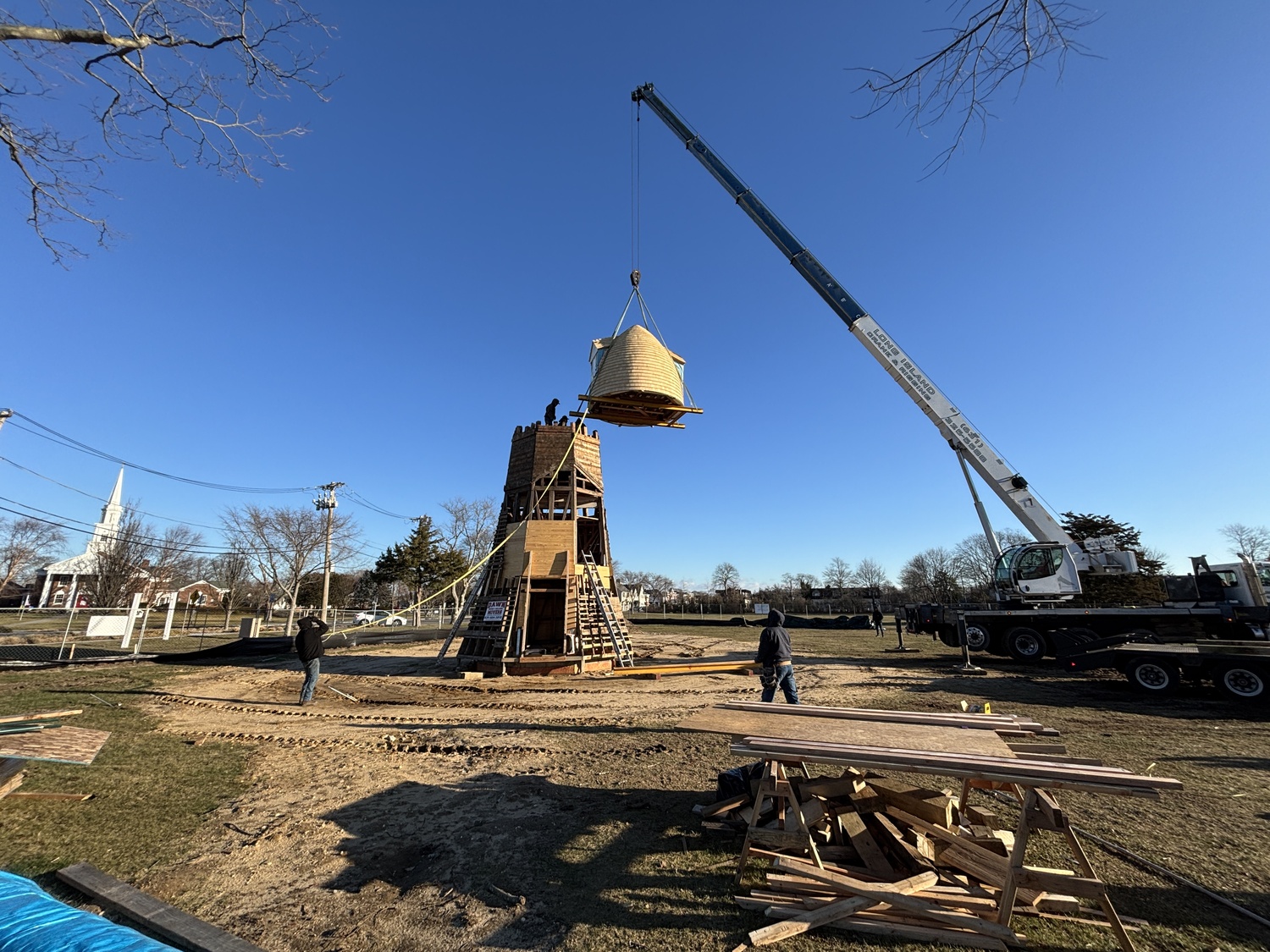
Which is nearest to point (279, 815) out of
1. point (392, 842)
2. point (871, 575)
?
point (392, 842)

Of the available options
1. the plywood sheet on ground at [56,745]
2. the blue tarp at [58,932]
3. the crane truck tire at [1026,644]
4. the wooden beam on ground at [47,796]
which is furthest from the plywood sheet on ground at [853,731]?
the crane truck tire at [1026,644]

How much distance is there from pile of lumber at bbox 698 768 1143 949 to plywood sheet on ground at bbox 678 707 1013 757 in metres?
0.53

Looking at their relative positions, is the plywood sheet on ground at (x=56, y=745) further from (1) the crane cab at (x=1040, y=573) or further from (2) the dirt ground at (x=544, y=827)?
(1) the crane cab at (x=1040, y=573)

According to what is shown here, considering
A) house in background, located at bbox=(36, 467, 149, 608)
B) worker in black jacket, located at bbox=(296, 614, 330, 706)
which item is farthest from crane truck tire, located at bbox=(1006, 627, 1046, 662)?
house in background, located at bbox=(36, 467, 149, 608)

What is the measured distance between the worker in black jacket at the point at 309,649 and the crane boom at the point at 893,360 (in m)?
18.9

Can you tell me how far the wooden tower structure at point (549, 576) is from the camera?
15.7 meters

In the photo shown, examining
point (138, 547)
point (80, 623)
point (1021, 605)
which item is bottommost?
point (80, 623)

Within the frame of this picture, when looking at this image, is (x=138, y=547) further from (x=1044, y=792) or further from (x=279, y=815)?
(x=1044, y=792)

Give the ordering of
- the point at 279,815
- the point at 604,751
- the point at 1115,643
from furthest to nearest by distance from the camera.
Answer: the point at 1115,643 → the point at 604,751 → the point at 279,815

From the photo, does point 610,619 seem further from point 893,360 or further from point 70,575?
point 70,575

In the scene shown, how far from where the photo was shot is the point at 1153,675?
12.1 metres

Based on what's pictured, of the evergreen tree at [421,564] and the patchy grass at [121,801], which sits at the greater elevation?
the evergreen tree at [421,564]

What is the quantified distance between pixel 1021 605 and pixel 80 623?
54991 millimetres

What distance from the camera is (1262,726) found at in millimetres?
9062
